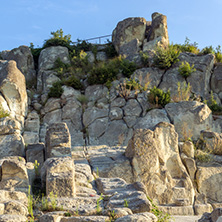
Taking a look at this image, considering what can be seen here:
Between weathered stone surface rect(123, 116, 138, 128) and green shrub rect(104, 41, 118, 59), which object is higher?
green shrub rect(104, 41, 118, 59)

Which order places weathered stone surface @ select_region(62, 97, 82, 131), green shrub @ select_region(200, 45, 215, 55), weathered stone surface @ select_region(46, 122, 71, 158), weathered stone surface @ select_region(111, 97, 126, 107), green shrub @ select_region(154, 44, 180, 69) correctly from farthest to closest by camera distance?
green shrub @ select_region(200, 45, 215, 55) < green shrub @ select_region(154, 44, 180, 69) < weathered stone surface @ select_region(111, 97, 126, 107) < weathered stone surface @ select_region(62, 97, 82, 131) < weathered stone surface @ select_region(46, 122, 71, 158)

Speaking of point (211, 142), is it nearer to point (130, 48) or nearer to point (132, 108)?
point (132, 108)

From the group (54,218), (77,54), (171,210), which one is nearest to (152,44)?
(77,54)

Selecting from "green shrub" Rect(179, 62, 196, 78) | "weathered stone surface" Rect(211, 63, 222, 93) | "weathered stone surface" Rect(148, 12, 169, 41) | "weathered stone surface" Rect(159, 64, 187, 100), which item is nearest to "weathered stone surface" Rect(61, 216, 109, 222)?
"weathered stone surface" Rect(159, 64, 187, 100)

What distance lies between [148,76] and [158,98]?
2446 millimetres

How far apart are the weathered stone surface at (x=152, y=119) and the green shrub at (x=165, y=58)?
4.01 m

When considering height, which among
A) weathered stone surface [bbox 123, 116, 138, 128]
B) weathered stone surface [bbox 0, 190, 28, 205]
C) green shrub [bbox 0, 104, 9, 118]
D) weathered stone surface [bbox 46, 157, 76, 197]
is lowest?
weathered stone surface [bbox 0, 190, 28, 205]

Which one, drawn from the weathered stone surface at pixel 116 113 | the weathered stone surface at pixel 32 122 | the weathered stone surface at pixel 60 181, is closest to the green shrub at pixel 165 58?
the weathered stone surface at pixel 116 113

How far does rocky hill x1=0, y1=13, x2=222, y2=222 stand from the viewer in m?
6.03

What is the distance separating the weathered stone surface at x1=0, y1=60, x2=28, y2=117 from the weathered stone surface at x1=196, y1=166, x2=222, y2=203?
845cm

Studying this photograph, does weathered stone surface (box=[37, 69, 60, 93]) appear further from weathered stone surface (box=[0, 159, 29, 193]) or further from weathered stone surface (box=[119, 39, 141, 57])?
weathered stone surface (box=[0, 159, 29, 193])

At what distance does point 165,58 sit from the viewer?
57.7ft

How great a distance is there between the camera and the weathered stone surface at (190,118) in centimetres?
1340

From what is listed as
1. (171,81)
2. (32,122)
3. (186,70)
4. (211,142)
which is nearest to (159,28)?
(186,70)
